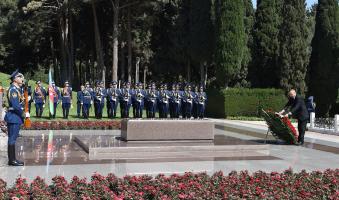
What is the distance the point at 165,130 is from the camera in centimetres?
1187

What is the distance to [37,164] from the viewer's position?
9227 mm

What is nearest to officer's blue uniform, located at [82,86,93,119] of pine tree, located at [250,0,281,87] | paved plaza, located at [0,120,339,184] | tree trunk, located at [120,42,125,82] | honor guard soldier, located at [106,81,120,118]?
honor guard soldier, located at [106,81,120,118]

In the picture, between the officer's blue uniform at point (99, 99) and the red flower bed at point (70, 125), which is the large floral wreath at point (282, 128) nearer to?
the red flower bed at point (70, 125)

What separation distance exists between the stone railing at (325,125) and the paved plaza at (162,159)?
4.47 m

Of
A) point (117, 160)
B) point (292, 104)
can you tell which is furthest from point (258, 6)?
point (117, 160)

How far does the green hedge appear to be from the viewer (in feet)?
86.3

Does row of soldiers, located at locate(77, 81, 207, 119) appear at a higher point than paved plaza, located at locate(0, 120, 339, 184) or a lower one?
higher

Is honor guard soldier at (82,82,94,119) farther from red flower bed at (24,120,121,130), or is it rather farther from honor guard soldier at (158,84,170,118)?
red flower bed at (24,120,121,130)

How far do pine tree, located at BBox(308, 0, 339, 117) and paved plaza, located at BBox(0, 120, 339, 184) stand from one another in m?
15.3

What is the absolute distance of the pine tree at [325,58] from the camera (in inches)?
1100

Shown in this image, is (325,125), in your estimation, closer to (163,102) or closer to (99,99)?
(163,102)

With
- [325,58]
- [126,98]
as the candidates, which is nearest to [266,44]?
[325,58]

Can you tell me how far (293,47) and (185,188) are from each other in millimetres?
23271

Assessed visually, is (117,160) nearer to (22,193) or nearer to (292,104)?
(22,193)
